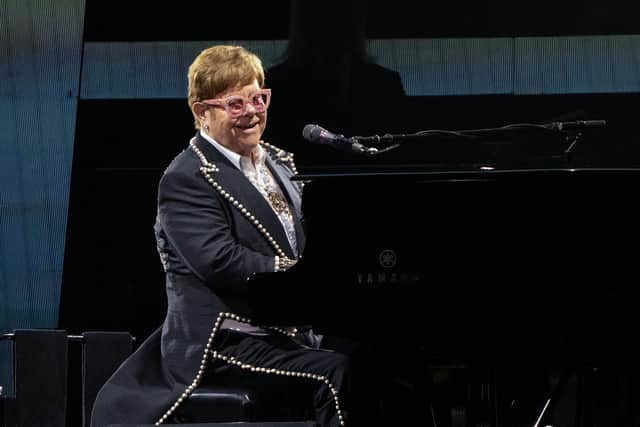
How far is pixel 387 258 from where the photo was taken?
2.46 m

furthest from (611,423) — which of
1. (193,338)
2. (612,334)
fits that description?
(193,338)

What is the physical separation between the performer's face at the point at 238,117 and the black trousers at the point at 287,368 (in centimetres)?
52

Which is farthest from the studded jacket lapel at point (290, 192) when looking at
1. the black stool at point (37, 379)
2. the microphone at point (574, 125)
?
the black stool at point (37, 379)

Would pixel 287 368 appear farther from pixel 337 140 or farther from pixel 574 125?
pixel 574 125

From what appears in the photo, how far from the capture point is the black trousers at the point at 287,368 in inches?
104

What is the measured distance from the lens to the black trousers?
2.65 meters

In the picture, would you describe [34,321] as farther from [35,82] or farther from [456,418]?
[456,418]

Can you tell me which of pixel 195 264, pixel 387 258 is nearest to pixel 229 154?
pixel 195 264

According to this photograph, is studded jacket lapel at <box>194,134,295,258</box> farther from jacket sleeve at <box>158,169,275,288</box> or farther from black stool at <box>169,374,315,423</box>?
black stool at <box>169,374,315,423</box>

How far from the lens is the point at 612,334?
237 centimetres

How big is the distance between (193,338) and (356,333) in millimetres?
602

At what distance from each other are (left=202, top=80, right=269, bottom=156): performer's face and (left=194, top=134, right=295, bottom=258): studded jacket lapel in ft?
0.32

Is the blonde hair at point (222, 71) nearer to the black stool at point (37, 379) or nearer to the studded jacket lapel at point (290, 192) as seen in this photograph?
the studded jacket lapel at point (290, 192)

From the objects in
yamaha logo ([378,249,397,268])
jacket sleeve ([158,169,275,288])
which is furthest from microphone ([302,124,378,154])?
yamaha logo ([378,249,397,268])
